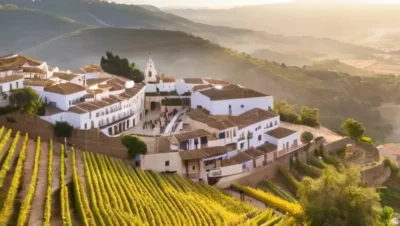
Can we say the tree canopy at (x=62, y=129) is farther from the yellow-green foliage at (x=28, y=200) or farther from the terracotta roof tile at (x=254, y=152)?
the terracotta roof tile at (x=254, y=152)

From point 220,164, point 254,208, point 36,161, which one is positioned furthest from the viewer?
point 220,164

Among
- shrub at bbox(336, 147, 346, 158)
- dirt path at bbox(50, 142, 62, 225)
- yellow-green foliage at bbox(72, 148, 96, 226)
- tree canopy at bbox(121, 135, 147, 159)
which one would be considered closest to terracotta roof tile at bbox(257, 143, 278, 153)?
shrub at bbox(336, 147, 346, 158)

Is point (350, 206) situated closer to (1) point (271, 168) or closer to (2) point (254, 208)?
(2) point (254, 208)

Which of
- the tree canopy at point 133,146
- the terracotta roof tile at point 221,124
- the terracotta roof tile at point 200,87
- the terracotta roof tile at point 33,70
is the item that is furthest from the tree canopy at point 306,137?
the terracotta roof tile at point 33,70

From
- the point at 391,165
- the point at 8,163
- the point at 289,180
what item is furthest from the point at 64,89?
the point at 391,165

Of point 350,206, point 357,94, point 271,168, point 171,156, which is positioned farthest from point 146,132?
point 357,94

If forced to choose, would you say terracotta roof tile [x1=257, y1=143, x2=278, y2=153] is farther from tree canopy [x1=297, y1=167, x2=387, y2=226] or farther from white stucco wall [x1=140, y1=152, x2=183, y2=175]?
tree canopy [x1=297, y1=167, x2=387, y2=226]

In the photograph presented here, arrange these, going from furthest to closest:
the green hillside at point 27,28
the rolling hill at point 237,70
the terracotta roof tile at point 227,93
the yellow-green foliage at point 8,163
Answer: the green hillside at point 27,28 → the rolling hill at point 237,70 → the terracotta roof tile at point 227,93 → the yellow-green foliage at point 8,163

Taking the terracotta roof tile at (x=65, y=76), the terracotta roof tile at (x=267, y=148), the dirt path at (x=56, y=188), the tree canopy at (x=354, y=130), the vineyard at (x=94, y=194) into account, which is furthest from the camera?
Result: the tree canopy at (x=354, y=130)
